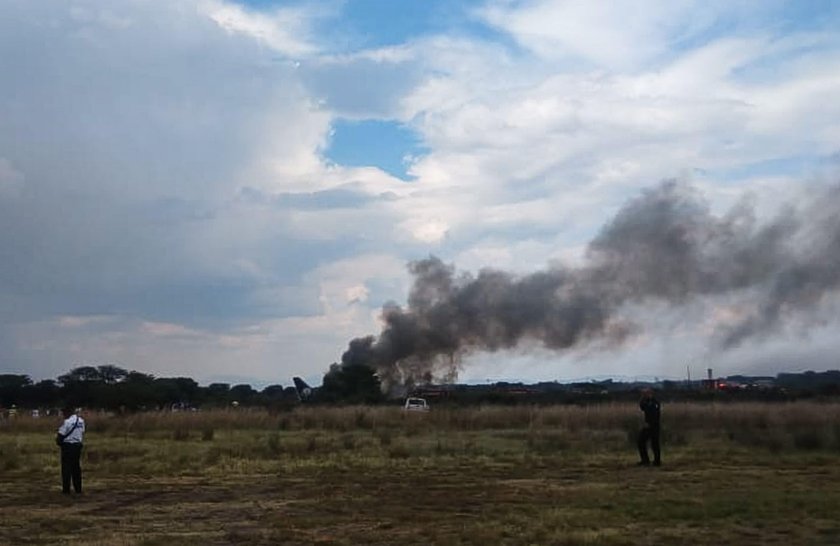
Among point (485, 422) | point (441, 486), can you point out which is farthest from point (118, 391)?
point (441, 486)

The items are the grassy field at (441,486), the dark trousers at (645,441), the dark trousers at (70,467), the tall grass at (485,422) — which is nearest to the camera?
the grassy field at (441,486)

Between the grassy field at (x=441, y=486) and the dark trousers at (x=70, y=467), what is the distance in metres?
0.34

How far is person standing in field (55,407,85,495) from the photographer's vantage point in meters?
18.8

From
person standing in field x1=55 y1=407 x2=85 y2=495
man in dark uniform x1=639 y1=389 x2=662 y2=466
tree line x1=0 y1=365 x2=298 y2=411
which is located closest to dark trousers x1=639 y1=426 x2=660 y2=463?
man in dark uniform x1=639 y1=389 x2=662 y2=466

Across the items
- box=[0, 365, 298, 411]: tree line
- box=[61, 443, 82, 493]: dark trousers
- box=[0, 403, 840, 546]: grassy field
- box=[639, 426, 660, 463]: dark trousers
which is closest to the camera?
box=[0, 403, 840, 546]: grassy field

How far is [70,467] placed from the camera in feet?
61.9

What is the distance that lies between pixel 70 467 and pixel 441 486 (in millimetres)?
6672

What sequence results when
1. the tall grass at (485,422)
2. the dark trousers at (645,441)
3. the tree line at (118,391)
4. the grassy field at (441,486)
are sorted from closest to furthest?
1. the grassy field at (441,486)
2. the dark trousers at (645,441)
3. the tall grass at (485,422)
4. the tree line at (118,391)

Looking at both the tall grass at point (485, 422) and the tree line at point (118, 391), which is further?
the tree line at point (118, 391)

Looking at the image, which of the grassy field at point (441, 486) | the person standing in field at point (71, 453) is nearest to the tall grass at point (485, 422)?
the grassy field at point (441, 486)

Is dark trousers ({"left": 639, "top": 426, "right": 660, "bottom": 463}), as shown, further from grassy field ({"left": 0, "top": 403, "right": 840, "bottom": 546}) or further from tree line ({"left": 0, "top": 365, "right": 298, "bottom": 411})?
tree line ({"left": 0, "top": 365, "right": 298, "bottom": 411})

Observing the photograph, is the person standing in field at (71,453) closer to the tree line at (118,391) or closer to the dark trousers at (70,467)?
the dark trousers at (70,467)

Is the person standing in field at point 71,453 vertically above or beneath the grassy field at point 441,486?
above

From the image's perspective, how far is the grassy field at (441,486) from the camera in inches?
516
